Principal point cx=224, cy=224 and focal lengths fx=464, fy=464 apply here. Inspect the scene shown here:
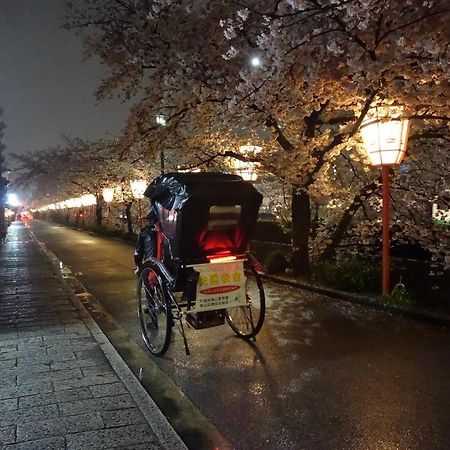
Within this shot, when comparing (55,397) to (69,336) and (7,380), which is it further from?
(69,336)

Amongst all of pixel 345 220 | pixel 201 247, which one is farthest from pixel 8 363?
pixel 345 220

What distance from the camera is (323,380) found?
5.43 m


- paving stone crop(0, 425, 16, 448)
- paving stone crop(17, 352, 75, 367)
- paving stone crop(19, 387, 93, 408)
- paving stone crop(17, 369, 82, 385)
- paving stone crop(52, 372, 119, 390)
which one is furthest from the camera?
paving stone crop(17, 352, 75, 367)

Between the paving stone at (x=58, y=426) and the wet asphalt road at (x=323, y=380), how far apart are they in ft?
3.70

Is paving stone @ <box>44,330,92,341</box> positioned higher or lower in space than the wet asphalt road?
higher

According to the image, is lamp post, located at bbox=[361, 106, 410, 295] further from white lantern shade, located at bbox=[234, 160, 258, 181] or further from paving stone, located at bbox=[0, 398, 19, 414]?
paving stone, located at bbox=[0, 398, 19, 414]

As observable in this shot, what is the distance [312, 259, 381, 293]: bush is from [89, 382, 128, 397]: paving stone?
259 inches

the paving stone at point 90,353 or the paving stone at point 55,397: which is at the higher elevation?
the paving stone at point 55,397

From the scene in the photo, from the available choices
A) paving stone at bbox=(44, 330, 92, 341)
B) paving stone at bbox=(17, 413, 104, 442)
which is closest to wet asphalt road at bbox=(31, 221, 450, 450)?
paving stone at bbox=(44, 330, 92, 341)

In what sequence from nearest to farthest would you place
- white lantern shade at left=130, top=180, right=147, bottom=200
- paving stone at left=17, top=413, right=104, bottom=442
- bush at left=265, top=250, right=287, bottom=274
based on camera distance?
paving stone at left=17, top=413, right=104, bottom=442 < bush at left=265, top=250, right=287, bottom=274 < white lantern shade at left=130, top=180, right=147, bottom=200

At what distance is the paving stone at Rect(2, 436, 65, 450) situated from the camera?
12.2 ft

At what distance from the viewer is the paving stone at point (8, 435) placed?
12.6ft

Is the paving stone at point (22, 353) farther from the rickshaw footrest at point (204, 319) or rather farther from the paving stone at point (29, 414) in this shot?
the rickshaw footrest at point (204, 319)

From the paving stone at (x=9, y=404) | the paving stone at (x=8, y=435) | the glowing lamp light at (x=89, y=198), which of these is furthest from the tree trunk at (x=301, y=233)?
the glowing lamp light at (x=89, y=198)
